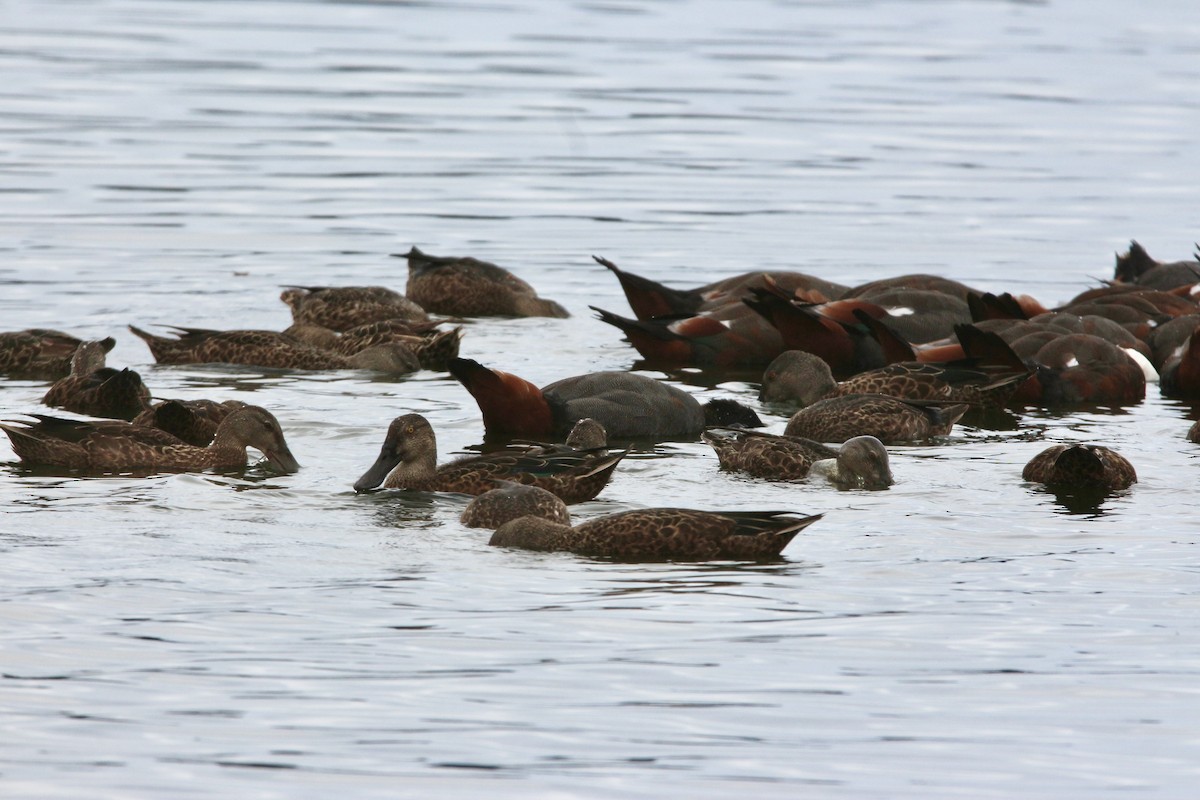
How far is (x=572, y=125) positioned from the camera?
31375mm

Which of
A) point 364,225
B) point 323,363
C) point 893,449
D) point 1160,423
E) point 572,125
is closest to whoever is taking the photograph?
point 893,449

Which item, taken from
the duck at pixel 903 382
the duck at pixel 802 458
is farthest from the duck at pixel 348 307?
the duck at pixel 802 458

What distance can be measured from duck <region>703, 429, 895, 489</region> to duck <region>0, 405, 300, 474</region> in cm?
250

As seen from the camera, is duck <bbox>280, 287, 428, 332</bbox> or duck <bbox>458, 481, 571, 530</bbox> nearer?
duck <bbox>458, 481, 571, 530</bbox>

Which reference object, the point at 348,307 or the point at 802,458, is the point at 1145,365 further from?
the point at 348,307

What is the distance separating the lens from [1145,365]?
593 inches

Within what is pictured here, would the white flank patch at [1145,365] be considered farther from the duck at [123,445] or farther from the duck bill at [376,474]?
the duck at [123,445]

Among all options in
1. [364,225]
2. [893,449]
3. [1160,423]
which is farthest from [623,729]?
[364,225]

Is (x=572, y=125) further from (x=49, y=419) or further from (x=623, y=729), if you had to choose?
(x=623, y=729)

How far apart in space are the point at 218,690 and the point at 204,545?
2.15 metres

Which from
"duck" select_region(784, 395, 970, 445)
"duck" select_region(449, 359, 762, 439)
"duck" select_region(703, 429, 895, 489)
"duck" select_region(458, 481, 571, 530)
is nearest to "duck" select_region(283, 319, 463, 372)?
"duck" select_region(449, 359, 762, 439)

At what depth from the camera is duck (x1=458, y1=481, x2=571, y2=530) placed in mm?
9766

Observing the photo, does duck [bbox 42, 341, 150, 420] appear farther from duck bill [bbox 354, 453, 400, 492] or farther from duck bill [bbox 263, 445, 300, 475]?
duck bill [bbox 354, 453, 400, 492]

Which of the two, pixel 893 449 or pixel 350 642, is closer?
pixel 350 642
